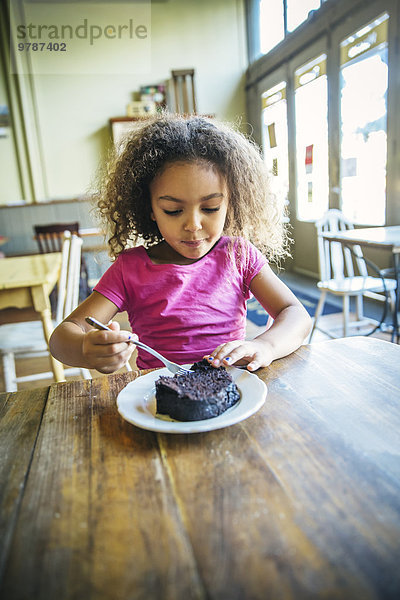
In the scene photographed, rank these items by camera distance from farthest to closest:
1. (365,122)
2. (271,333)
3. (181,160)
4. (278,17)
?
(278,17)
(365,122)
(181,160)
(271,333)

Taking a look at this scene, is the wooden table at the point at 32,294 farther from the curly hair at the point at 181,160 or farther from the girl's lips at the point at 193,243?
the girl's lips at the point at 193,243

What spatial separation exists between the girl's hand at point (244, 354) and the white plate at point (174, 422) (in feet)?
0.10

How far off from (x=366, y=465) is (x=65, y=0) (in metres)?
7.28

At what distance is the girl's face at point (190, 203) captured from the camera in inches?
39.6

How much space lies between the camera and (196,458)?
21.5 inches

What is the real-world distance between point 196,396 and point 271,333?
0.35m

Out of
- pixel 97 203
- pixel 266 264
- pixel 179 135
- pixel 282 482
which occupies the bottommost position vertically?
pixel 282 482

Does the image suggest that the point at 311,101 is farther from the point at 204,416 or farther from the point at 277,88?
the point at 204,416

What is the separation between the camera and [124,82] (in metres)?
6.34

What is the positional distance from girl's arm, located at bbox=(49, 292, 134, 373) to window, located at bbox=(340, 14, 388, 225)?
3240 mm

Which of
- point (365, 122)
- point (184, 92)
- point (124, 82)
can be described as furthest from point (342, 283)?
point (124, 82)

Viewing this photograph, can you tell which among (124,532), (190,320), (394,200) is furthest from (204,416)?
(394,200)

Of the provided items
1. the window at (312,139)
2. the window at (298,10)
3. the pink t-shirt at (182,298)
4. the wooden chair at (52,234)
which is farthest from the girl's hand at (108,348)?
the window at (298,10)

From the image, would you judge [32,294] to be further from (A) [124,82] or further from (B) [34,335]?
(A) [124,82]
